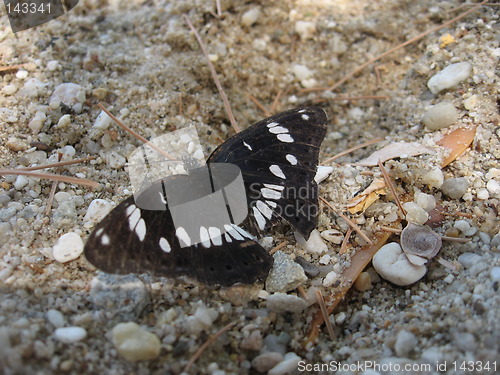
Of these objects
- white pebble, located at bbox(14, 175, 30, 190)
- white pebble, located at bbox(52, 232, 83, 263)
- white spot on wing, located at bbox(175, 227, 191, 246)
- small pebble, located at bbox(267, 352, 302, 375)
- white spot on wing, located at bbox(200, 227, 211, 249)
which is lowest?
small pebble, located at bbox(267, 352, 302, 375)

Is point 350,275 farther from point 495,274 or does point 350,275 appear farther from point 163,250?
point 163,250

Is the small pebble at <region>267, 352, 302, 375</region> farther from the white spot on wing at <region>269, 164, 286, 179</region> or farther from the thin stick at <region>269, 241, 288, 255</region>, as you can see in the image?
the white spot on wing at <region>269, 164, 286, 179</region>

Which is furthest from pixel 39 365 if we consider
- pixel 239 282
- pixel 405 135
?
pixel 405 135

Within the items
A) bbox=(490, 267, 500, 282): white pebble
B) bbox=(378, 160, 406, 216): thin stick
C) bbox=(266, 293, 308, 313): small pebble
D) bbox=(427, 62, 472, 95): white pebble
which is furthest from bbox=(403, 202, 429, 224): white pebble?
bbox=(427, 62, 472, 95): white pebble

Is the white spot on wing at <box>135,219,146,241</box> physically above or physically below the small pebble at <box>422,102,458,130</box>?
above

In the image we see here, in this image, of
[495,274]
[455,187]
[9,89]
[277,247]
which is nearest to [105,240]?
[277,247]

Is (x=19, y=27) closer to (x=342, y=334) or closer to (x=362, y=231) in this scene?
(x=362, y=231)

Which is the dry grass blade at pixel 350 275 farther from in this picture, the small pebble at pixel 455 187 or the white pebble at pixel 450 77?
the white pebble at pixel 450 77
